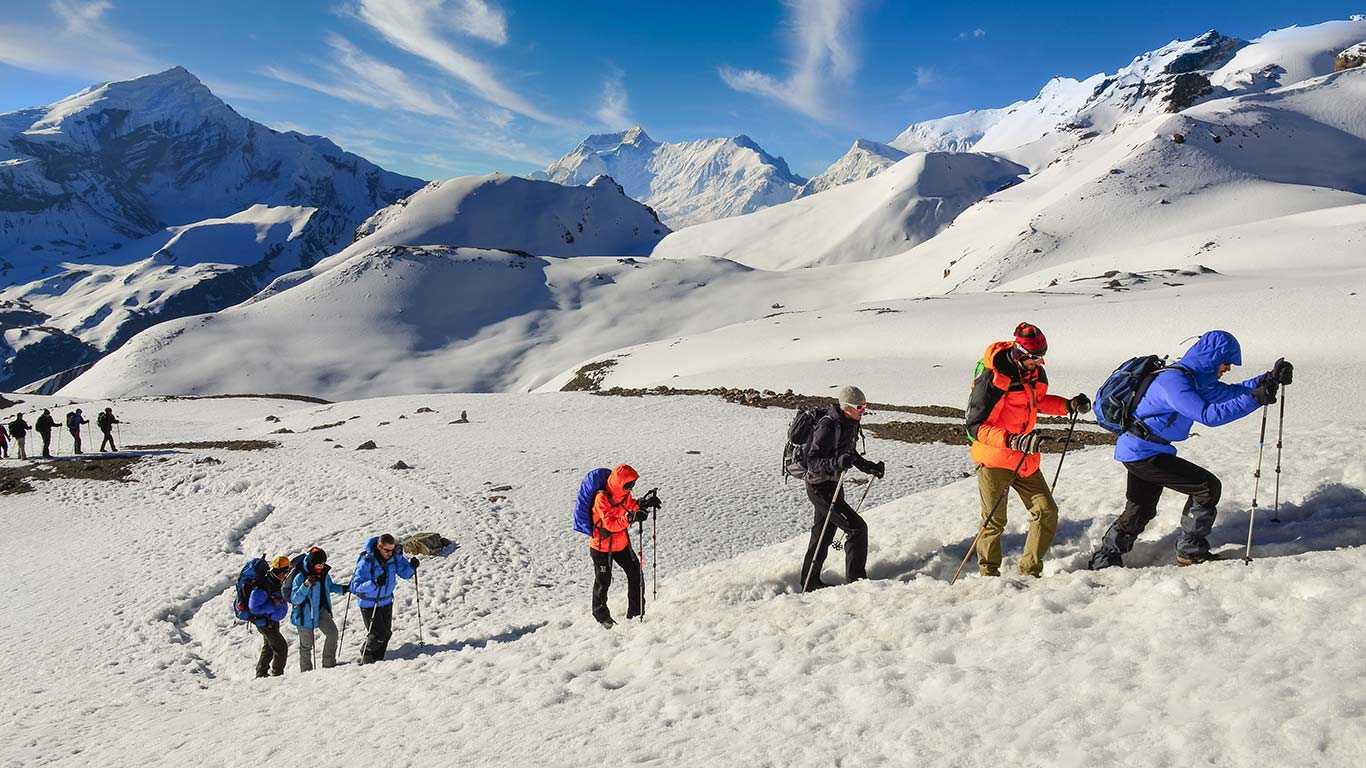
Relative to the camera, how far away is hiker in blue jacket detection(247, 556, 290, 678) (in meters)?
11.2

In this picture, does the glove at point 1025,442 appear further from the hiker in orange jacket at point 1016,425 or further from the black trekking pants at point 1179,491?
the black trekking pants at point 1179,491

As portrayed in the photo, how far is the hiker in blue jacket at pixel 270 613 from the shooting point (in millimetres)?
11195

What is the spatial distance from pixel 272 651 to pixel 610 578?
6332 millimetres

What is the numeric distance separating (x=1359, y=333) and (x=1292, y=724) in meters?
38.2

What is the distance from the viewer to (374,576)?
10.9 m

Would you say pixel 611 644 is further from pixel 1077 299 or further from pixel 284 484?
pixel 1077 299

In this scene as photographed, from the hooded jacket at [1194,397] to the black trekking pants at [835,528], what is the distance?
3335mm

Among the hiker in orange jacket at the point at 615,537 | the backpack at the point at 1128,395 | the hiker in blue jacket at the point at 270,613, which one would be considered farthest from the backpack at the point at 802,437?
the hiker in blue jacket at the point at 270,613

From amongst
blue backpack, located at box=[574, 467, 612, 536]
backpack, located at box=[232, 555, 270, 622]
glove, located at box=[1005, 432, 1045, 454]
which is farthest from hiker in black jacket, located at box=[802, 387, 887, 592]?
backpack, located at box=[232, 555, 270, 622]

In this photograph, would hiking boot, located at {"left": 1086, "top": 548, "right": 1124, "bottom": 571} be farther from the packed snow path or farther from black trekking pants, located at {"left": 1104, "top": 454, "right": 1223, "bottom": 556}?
the packed snow path

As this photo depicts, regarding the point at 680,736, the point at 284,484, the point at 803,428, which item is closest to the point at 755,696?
the point at 680,736

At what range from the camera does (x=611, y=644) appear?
28.5ft

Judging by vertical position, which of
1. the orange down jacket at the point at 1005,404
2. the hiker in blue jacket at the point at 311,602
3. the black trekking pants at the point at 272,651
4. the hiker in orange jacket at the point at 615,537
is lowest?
the black trekking pants at the point at 272,651

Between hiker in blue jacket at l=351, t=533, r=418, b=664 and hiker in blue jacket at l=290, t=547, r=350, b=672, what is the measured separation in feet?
1.38
